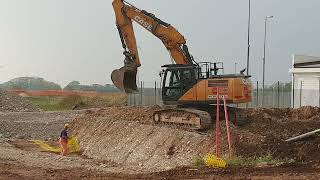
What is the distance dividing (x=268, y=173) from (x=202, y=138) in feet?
16.5

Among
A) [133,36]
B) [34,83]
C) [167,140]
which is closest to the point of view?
[167,140]

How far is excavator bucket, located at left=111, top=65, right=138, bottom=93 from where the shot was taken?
21.2m

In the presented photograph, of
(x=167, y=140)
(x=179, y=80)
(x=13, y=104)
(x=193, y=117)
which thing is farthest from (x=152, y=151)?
(x=13, y=104)

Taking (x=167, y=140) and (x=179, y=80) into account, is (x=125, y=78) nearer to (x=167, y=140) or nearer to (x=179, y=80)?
(x=179, y=80)

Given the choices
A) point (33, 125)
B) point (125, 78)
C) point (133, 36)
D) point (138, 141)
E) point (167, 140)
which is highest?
point (133, 36)

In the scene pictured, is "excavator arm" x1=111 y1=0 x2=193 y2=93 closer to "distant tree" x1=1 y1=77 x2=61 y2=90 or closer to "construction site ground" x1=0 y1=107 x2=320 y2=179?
"construction site ground" x1=0 y1=107 x2=320 y2=179

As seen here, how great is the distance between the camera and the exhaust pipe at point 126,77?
21.2m

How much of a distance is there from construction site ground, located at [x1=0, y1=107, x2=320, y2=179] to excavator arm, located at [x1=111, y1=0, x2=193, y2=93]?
225 cm

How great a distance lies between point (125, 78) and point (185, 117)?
3093 mm

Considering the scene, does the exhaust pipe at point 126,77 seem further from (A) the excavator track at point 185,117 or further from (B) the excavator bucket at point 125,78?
(A) the excavator track at point 185,117

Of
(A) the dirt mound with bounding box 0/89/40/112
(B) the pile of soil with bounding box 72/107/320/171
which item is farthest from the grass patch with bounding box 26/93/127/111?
(B) the pile of soil with bounding box 72/107/320/171

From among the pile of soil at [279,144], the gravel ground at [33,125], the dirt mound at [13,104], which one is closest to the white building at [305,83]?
the gravel ground at [33,125]

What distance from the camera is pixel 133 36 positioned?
22.3 meters

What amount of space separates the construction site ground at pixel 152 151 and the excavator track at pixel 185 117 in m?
0.35
